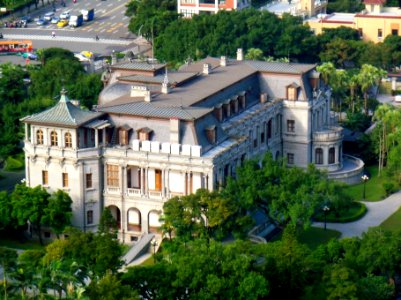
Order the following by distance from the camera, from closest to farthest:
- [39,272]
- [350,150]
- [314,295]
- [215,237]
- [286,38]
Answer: [39,272]
[314,295]
[215,237]
[350,150]
[286,38]

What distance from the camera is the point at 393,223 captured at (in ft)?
439

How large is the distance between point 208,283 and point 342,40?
9676cm

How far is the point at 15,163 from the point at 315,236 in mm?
35105

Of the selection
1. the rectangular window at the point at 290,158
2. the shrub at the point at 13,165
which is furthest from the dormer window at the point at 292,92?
the shrub at the point at 13,165

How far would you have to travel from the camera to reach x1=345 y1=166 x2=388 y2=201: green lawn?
14250 centimetres

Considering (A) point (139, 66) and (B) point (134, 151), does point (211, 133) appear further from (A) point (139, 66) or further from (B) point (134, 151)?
(A) point (139, 66)

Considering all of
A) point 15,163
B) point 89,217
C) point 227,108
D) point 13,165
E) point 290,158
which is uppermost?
point 227,108

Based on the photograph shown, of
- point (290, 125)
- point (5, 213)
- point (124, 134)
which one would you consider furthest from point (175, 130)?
point (290, 125)

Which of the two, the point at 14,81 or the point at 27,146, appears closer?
the point at 27,146

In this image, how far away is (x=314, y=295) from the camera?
112m

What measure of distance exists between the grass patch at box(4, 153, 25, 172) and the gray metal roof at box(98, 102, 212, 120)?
66.5 feet

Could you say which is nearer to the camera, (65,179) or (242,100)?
(65,179)

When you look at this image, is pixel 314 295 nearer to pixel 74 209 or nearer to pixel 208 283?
pixel 208 283

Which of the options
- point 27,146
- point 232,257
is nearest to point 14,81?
point 27,146
